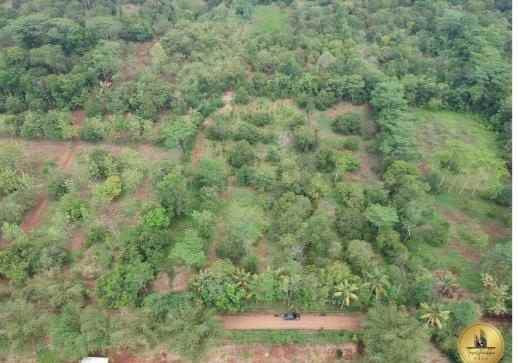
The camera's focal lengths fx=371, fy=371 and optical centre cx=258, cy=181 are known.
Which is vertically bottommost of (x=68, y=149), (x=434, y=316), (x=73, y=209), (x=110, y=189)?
(x=434, y=316)

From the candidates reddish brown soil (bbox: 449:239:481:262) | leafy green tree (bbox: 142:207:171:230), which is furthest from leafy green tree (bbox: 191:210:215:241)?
reddish brown soil (bbox: 449:239:481:262)

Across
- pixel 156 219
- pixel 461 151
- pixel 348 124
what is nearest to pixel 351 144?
pixel 348 124

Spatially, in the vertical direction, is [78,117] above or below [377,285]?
above

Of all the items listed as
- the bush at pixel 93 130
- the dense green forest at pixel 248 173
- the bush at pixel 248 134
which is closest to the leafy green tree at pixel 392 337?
the dense green forest at pixel 248 173

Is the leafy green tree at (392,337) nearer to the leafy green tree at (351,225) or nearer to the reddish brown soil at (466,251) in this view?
the leafy green tree at (351,225)

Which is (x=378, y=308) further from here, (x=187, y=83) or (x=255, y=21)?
(x=255, y=21)

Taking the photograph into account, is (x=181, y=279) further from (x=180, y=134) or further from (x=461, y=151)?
(x=461, y=151)

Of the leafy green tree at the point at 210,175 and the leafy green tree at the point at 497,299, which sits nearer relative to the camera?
the leafy green tree at the point at 497,299
